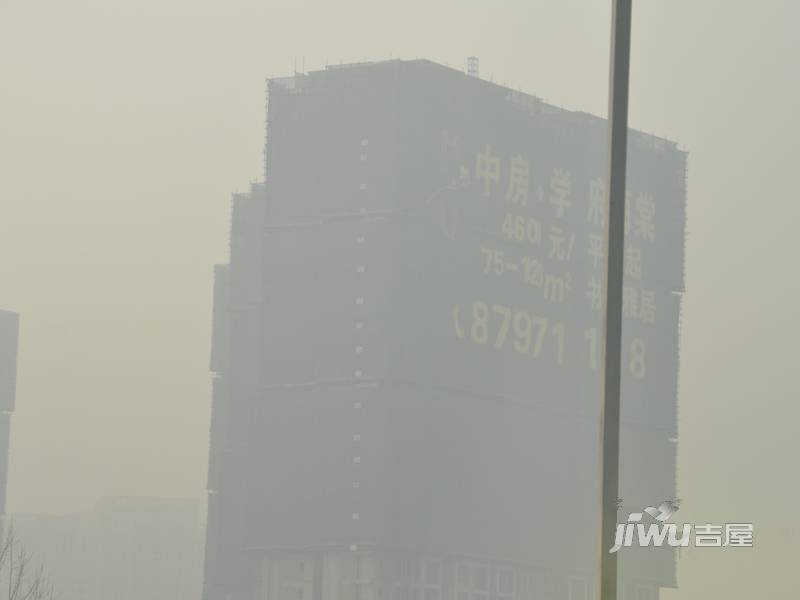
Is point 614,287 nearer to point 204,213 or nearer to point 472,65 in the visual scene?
point 472,65

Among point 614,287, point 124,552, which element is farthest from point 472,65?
point 124,552

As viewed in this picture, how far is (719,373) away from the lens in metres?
2.53

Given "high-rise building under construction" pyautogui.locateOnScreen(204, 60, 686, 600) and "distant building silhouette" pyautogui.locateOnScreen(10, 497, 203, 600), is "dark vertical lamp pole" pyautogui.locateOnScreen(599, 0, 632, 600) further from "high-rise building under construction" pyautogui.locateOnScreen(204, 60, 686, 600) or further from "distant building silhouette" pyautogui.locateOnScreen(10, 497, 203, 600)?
"distant building silhouette" pyautogui.locateOnScreen(10, 497, 203, 600)

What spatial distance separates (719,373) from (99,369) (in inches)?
50.3

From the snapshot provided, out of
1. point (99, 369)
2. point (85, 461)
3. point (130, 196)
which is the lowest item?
point (85, 461)

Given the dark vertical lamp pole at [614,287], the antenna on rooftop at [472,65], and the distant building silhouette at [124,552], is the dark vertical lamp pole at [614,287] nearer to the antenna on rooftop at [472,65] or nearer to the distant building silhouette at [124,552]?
the antenna on rooftop at [472,65]

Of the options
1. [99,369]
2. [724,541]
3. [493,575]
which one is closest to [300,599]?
[493,575]

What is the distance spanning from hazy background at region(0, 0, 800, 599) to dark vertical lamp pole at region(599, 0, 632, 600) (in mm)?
46

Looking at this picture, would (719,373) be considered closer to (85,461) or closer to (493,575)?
(493,575)

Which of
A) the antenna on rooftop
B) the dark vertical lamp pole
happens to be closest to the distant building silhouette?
the dark vertical lamp pole

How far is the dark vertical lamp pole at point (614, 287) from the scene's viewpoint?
98.5 inches

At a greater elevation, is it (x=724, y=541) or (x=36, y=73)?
(x=36, y=73)

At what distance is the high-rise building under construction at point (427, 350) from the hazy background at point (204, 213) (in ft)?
0.19

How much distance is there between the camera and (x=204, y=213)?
8.12ft
